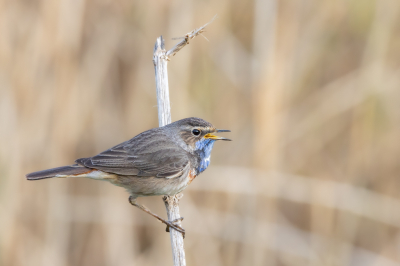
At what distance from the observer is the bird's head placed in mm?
4359

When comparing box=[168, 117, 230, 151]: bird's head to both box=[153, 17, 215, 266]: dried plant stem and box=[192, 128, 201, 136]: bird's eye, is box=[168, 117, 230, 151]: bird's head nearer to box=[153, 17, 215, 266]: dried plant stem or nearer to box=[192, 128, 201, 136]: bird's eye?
box=[192, 128, 201, 136]: bird's eye

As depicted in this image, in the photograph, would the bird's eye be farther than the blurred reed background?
No

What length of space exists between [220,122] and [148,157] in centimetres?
171

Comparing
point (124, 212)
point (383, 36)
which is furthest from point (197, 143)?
point (383, 36)

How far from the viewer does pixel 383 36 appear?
544 cm

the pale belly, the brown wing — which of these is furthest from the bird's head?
the pale belly

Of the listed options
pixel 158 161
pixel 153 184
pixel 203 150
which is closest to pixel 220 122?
pixel 203 150

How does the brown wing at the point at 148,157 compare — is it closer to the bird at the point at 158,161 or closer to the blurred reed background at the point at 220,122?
the bird at the point at 158,161

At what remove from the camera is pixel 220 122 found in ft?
19.0

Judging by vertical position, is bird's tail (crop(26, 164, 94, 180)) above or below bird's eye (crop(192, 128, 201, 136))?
below

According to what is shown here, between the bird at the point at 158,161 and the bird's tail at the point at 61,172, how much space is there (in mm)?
15

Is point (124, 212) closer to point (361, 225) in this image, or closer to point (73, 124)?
point (73, 124)

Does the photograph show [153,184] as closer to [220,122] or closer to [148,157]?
[148,157]

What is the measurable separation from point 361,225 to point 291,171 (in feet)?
4.08
